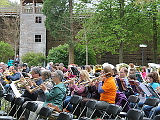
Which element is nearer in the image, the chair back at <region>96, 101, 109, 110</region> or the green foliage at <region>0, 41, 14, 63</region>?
the chair back at <region>96, 101, 109, 110</region>

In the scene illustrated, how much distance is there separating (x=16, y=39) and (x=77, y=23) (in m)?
7.77

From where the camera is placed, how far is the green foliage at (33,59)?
90.0ft

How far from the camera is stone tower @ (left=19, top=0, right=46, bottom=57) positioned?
30609 millimetres

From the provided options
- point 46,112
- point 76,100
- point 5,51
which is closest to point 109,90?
point 76,100

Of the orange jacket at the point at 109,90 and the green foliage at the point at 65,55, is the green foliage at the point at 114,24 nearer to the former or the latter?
the green foliage at the point at 65,55

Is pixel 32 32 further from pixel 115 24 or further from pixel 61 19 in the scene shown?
→ pixel 115 24

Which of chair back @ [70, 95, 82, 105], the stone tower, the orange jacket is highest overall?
the stone tower

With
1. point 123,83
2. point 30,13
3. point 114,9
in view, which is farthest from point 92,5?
point 123,83

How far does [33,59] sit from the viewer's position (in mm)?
27578

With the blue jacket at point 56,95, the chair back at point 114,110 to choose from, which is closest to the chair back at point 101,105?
the chair back at point 114,110

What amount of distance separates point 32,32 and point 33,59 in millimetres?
4368

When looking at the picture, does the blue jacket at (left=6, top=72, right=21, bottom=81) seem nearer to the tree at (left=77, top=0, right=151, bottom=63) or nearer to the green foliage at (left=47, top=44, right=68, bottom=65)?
the tree at (left=77, top=0, right=151, bottom=63)

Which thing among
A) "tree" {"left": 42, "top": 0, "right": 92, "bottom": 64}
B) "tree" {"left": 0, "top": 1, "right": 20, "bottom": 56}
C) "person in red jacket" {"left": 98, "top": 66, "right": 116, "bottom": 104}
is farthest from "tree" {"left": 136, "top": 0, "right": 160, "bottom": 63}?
"person in red jacket" {"left": 98, "top": 66, "right": 116, "bottom": 104}

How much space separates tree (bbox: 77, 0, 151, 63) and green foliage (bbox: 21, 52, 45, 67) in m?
6.50
